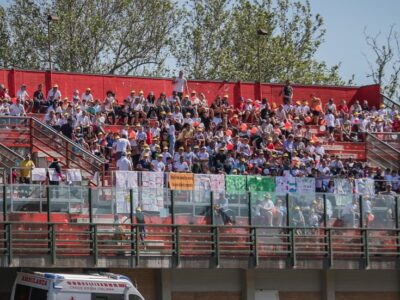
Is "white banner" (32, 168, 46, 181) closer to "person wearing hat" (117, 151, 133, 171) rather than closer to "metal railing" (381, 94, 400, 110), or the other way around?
"person wearing hat" (117, 151, 133, 171)

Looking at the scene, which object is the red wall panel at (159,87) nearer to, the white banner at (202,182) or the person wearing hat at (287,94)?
the person wearing hat at (287,94)

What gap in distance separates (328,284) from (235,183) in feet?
15.1

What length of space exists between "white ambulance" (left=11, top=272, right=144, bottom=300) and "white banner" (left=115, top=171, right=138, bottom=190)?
24.9 feet

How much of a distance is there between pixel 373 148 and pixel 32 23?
29271 mm

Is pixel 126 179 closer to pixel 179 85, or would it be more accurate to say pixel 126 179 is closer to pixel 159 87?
pixel 179 85

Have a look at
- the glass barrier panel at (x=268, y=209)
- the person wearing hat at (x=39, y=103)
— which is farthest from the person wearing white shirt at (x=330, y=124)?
the glass barrier panel at (x=268, y=209)

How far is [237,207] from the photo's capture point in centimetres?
4681

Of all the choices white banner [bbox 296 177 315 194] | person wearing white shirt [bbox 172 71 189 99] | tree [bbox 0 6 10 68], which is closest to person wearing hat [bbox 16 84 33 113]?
person wearing white shirt [bbox 172 71 189 99]

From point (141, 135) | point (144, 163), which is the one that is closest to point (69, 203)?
point (144, 163)

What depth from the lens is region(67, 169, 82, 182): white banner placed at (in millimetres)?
48938

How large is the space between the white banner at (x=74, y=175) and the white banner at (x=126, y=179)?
46.4 inches

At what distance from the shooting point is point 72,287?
39562mm

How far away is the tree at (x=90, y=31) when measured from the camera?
84.9 m

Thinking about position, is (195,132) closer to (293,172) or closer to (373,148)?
(293,172)
